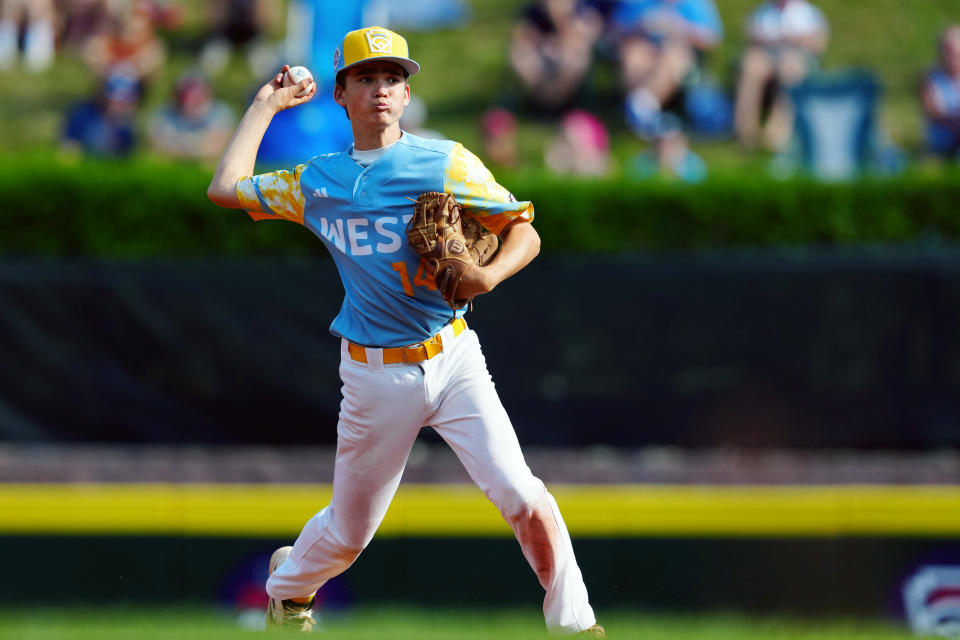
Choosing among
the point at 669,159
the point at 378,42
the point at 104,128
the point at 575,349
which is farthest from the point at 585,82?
the point at 378,42

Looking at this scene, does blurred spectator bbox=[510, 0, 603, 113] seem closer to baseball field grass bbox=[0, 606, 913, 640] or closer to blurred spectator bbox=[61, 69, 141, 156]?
blurred spectator bbox=[61, 69, 141, 156]

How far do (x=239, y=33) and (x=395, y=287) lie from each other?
12.2 metres

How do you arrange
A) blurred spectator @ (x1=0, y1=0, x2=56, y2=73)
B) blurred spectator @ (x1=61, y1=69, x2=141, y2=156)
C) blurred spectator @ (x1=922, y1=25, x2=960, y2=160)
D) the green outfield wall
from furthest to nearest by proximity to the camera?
blurred spectator @ (x1=0, y1=0, x2=56, y2=73) → blurred spectator @ (x1=61, y1=69, x2=141, y2=156) → blurred spectator @ (x1=922, y1=25, x2=960, y2=160) → the green outfield wall

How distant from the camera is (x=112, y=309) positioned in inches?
381

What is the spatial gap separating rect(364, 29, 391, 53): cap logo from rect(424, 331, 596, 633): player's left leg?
3.38 ft

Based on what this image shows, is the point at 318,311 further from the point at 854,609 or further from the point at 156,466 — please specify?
the point at 854,609

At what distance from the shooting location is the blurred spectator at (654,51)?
45.1 feet

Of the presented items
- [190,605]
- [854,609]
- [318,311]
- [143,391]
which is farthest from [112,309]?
[854,609]

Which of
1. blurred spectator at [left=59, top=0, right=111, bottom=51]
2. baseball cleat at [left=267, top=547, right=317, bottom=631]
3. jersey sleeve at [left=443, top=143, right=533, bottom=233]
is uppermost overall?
blurred spectator at [left=59, top=0, right=111, bottom=51]

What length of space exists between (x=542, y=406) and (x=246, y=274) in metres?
2.40

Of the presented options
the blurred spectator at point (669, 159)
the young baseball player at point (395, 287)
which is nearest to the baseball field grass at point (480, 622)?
the young baseball player at point (395, 287)

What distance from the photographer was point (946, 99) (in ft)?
41.3

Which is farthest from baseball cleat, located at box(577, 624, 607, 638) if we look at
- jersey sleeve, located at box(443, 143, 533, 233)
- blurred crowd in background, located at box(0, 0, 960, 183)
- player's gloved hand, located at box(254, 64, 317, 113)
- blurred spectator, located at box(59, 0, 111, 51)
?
blurred spectator, located at box(59, 0, 111, 51)

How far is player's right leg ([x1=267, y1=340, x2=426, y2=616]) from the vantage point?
4.52 m
